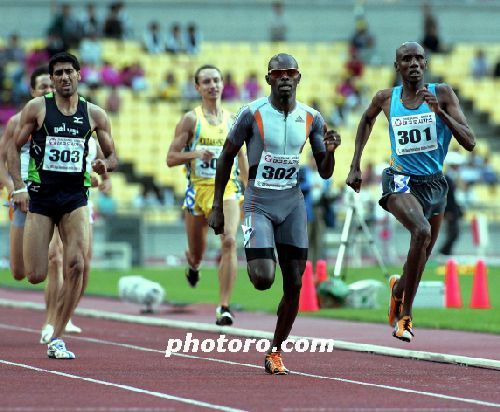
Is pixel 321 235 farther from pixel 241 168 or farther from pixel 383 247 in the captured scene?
pixel 241 168

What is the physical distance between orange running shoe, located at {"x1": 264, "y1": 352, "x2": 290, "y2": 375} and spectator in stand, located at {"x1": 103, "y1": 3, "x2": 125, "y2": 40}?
91.8 feet

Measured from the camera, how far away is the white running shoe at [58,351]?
12.2m

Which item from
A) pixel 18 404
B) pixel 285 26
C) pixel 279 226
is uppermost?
pixel 285 26

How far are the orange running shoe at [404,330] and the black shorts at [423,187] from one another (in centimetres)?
93

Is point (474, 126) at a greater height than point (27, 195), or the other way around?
point (474, 126)

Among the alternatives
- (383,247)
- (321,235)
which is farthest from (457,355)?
(383,247)

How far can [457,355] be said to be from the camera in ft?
40.4

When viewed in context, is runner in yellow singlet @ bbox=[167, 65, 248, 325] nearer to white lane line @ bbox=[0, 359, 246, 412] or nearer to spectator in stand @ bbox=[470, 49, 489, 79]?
white lane line @ bbox=[0, 359, 246, 412]

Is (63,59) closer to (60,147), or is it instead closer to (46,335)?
(60,147)

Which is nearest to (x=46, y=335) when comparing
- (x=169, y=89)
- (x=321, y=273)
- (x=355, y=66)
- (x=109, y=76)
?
(x=321, y=273)

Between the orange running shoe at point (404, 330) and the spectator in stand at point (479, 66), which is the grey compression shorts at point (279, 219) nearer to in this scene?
the orange running shoe at point (404, 330)

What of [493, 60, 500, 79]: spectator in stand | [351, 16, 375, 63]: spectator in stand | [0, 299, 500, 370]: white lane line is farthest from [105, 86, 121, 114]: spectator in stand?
[0, 299, 500, 370]: white lane line

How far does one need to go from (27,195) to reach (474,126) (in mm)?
29259

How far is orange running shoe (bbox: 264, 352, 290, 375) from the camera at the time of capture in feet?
36.1
